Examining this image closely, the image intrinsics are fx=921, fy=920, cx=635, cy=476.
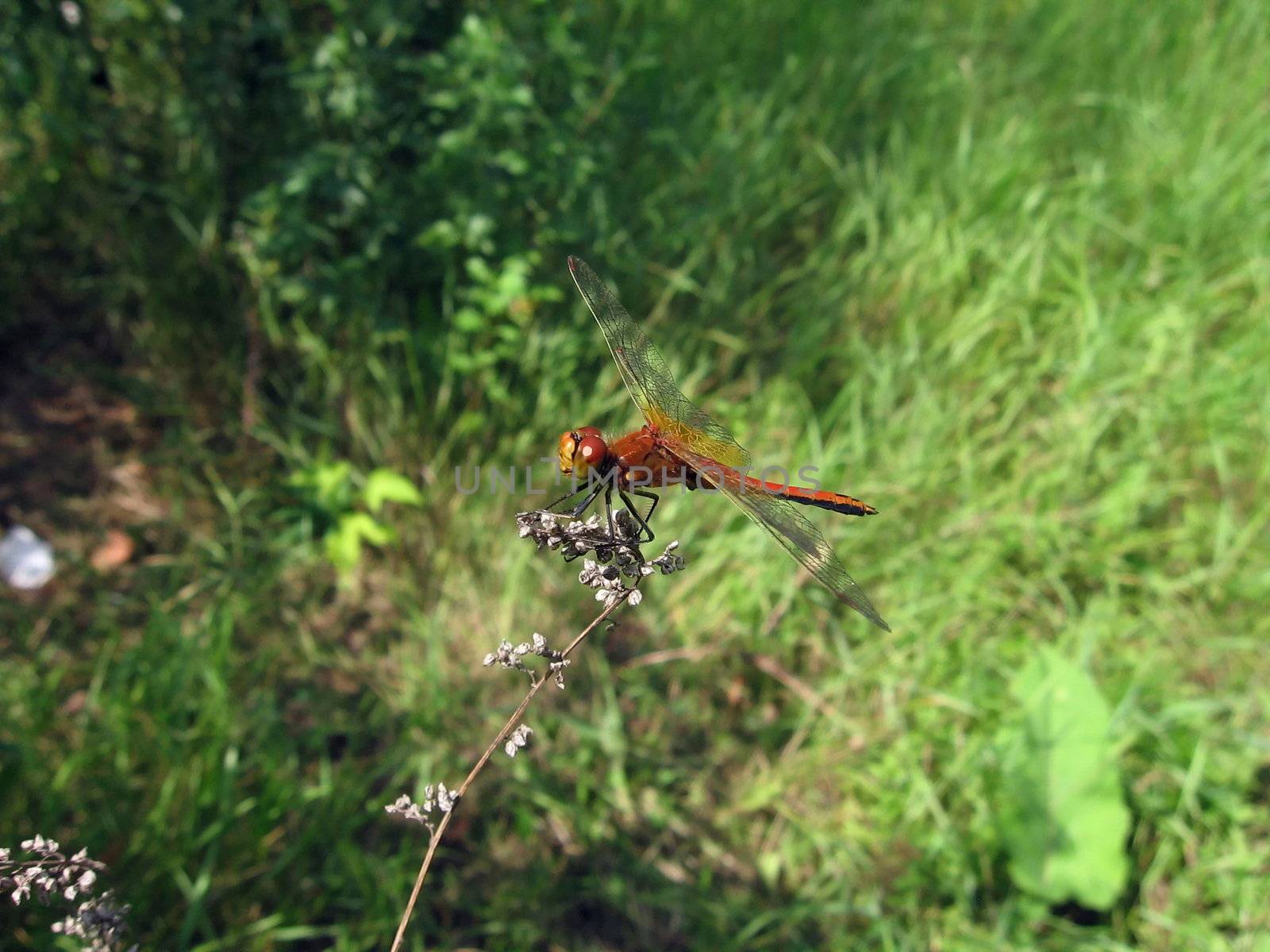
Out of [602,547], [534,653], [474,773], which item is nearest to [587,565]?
[602,547]

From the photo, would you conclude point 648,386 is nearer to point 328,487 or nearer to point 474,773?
point 474,773

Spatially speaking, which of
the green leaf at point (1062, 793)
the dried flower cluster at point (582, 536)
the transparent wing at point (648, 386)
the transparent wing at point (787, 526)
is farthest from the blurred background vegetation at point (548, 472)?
the dried flower cluster at point (582, 536)

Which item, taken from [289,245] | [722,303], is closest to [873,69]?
[722,303]

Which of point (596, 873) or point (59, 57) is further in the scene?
point (59, 57)

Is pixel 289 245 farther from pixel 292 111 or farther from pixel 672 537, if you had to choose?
pixel 672 537

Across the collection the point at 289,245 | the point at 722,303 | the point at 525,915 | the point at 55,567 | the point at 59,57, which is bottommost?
the point at 525,915

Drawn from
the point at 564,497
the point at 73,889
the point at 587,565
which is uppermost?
the point at 564,497

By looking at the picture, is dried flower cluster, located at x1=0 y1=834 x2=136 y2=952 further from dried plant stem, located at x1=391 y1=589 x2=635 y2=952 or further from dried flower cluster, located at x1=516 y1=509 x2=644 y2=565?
dried flower cluster, located at x1=516 y1=509 x2=644 y2=565
